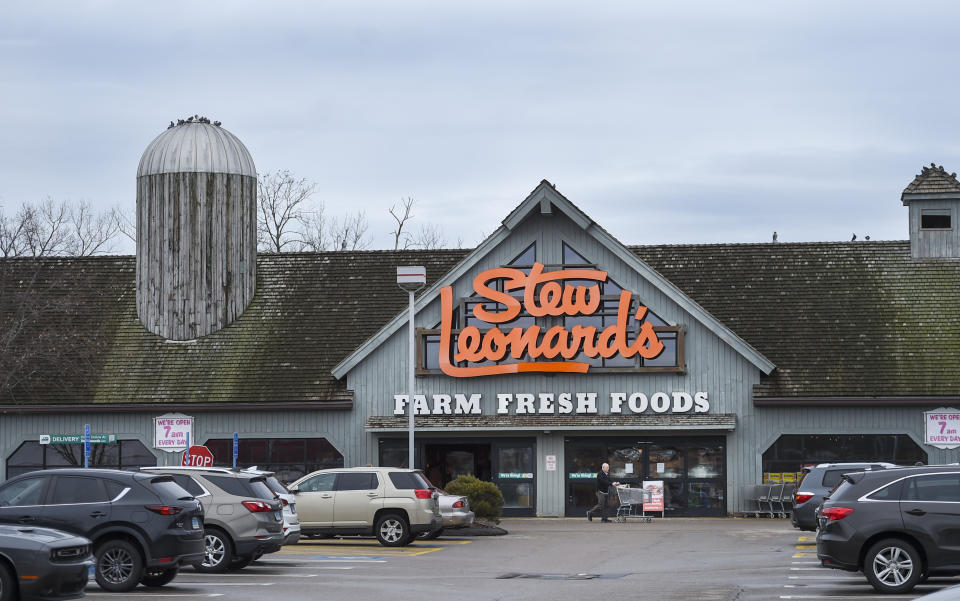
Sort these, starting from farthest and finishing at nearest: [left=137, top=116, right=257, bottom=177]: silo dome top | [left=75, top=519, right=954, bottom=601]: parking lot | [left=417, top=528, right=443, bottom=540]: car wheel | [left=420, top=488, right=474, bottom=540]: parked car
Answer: [left=137, top=116, right=257, bottom=177]: silo dome top < [left=417, top=528, right=443, bottom=540]: car wheel < [left=420, top=488, right=474, bottom=540]: parked car < [left=75, top=519, right=954, bottom=601]: parking lot

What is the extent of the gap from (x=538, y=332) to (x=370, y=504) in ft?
35.1

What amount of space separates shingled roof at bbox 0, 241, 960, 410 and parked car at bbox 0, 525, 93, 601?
70.9 ft

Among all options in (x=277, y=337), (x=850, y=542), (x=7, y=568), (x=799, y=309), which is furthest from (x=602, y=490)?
(x=7, y=568)

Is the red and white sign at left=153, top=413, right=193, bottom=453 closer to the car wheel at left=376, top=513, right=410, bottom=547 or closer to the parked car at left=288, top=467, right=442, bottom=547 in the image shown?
the parked car at left=288, top=467, right=442, bottom=547

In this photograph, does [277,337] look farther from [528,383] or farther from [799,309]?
[799,309]

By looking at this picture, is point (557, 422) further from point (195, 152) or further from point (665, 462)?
point (195, 152)

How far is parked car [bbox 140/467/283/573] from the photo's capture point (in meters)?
21.2

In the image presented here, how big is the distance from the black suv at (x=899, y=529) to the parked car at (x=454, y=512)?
37.5ft

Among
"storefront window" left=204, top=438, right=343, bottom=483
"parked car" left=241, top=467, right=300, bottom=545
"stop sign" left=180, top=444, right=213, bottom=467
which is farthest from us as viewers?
"storefront window" left=204, top=438, right=343, bottom=483

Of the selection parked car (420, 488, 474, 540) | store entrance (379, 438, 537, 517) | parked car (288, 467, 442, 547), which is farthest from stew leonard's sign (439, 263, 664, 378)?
parked car (288, 467, 442, 547)

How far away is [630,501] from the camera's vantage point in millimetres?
35656

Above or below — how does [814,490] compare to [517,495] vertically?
above

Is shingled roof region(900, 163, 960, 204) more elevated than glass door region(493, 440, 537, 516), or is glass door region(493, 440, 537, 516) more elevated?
shingled roof region(900, 163, 960, 204)

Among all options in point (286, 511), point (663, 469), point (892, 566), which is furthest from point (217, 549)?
point (663, 469)
